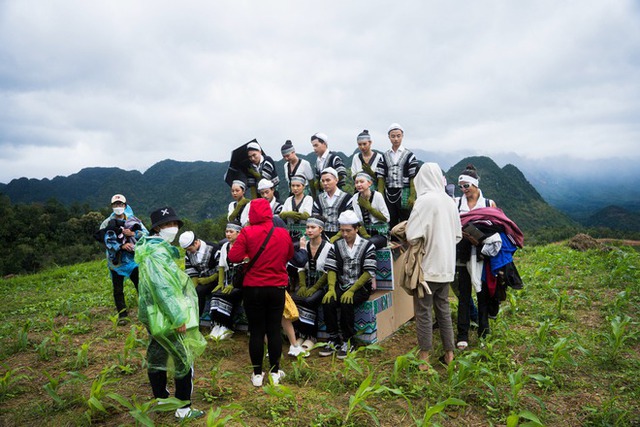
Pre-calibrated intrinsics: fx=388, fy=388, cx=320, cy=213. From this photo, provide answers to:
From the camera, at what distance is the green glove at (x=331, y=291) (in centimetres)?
476

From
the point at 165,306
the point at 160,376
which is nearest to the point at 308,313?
the point at 160,376

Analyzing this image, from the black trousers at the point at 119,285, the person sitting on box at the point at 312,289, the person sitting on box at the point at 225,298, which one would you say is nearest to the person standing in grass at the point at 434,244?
the person sitting on box at the point at 312,289

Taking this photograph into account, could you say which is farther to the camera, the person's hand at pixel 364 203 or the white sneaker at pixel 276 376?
the person's hand at pixel 364 203

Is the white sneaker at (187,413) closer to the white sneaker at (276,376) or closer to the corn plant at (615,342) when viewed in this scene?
the white sneaker at (276,376)

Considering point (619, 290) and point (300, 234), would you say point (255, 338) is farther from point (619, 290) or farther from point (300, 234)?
point (619, 290)

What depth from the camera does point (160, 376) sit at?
A: 342 centimetres

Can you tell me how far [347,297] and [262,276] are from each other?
1327 millimetres

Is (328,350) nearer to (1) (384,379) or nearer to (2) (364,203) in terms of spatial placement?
(1) (384,379)

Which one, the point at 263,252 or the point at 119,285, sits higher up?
the point at 263,252

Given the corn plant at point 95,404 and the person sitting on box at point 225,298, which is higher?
the person sitting on box at point 225,298

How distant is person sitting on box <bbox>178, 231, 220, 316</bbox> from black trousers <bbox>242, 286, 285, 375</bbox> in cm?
190

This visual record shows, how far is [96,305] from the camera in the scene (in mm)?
7547

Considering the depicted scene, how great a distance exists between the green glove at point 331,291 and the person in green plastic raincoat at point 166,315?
1.76 metres

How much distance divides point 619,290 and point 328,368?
17.5 feet
